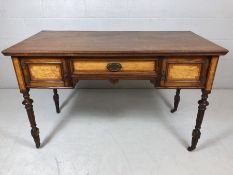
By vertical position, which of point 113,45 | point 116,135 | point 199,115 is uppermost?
point 113,45

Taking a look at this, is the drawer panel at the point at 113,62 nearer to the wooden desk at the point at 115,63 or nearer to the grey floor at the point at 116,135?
the wooden desk at the point at 115,63

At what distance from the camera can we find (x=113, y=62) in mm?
1205

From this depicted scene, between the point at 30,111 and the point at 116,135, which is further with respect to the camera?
the point at 116,135

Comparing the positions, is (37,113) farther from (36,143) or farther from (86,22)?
(86,22)

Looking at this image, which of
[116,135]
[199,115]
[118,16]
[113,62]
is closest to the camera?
[113,62]

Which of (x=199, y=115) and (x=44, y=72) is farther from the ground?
(x=44, y=72)

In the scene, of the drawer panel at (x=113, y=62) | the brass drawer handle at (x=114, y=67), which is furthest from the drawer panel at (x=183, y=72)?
the brass drawer handle at (x=114, y=67)

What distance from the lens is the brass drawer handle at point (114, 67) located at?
1211mm

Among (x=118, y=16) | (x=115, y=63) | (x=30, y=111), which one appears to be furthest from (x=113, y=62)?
(x=118, y=16)

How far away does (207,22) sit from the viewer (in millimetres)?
2012

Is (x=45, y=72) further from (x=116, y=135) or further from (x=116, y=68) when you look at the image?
(x=116, y=135)

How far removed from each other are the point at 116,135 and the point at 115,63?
68cm

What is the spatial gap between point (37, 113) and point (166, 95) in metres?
1.31

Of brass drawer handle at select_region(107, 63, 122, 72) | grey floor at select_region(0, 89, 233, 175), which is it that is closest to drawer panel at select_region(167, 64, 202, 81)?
brass drawer handle at select_region(107, 63, 122, 72)
